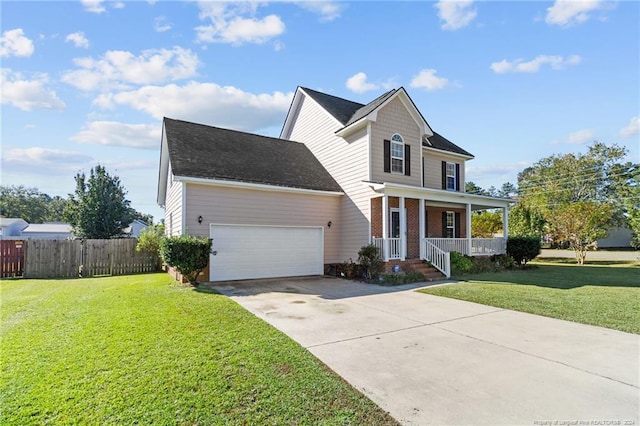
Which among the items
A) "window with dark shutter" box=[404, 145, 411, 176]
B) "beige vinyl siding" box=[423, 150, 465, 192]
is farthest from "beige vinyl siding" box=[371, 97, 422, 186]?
"beige vinyl siding" box=[423, 150, 465, 192]

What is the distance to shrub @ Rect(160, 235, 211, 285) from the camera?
31.9 feet

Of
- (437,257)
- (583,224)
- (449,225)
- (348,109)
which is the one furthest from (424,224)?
(583,224)

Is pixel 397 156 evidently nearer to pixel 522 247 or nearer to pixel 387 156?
pixel 387 156

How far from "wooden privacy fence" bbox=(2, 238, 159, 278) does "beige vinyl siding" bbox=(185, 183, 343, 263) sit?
570 cm

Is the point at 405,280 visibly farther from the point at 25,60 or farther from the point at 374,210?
the point at 25,60

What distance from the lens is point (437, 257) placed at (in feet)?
44.6

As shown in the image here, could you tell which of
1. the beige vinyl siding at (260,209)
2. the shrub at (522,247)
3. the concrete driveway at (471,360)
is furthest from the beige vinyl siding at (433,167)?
the concrete driveway at (471,360)

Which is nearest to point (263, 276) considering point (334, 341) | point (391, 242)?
point (391, 242)

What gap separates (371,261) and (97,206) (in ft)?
76.8

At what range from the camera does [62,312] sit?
22.0ft

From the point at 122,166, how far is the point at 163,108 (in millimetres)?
13669

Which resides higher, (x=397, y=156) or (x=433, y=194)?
(x=397, y=156)

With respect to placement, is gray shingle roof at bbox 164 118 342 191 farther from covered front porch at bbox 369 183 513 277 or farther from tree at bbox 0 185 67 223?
tree at bbox 0 185 67 223

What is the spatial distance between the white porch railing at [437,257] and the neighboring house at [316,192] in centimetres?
4
